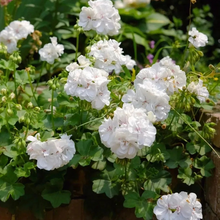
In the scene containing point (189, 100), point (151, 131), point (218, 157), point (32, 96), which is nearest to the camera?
point (151, 131)

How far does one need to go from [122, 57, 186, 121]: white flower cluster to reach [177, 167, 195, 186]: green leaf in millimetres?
302

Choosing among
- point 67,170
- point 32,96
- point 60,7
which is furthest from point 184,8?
point 67,170

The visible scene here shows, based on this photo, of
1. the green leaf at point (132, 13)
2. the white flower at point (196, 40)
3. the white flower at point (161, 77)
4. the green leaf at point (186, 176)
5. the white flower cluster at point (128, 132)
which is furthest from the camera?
the green leaf at point (132, 13)

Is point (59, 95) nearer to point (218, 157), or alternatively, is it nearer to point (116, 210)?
point (116, 210)

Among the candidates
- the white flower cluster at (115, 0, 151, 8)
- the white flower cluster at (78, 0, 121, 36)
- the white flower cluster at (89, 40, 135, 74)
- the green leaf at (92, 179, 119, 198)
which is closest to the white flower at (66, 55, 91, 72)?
the white flower cluster at (89, 40, 135, 74)

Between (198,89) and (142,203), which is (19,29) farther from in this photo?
(142,203)

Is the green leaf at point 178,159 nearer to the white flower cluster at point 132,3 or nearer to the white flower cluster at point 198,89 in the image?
the white flower cluster at point 198,89

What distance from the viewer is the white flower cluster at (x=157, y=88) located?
139 centimetres

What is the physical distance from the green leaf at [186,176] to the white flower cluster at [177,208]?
0.22 metres

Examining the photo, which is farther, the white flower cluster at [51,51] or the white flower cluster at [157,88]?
the white flower cluster at [51,51]

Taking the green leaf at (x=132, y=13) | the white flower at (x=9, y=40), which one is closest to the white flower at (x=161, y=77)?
the white flower at (x=9, y=40)

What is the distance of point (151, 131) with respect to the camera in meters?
1.30

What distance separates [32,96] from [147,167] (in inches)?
24.2

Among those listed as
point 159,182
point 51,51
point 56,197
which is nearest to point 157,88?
point 159,182
